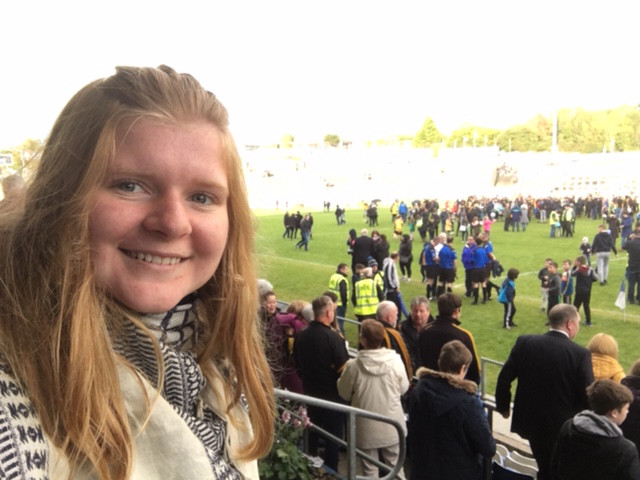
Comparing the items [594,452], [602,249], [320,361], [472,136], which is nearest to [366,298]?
[320,361]

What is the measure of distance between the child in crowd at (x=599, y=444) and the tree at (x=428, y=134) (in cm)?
8994

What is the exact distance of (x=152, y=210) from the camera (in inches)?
39.2

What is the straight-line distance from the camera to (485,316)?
11250 millimetres

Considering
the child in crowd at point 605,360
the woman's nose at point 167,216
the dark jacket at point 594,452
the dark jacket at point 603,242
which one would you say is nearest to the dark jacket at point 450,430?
the dark jacket at point 594,452

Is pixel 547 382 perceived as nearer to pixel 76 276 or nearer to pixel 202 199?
pixel 202 199

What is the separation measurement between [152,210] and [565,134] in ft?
319

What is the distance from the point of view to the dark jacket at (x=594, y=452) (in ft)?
10.2

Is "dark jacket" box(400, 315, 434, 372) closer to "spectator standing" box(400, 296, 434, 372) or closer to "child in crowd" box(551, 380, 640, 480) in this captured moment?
"spectator standing" box(400, 296, 434, 372)

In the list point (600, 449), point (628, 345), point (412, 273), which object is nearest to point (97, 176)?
point (600, 449)

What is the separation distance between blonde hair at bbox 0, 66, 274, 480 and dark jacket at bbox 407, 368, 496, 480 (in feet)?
9.25

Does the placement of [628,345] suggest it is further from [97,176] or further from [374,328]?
[97,176]

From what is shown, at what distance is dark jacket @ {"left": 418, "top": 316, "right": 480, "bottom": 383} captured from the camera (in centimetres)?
514

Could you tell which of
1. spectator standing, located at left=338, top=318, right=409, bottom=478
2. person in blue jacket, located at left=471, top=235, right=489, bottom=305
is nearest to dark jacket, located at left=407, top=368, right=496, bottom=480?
spectator standing, located at left=338, top=318, right=409, bottom=478

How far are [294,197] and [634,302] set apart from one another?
1810 inches
